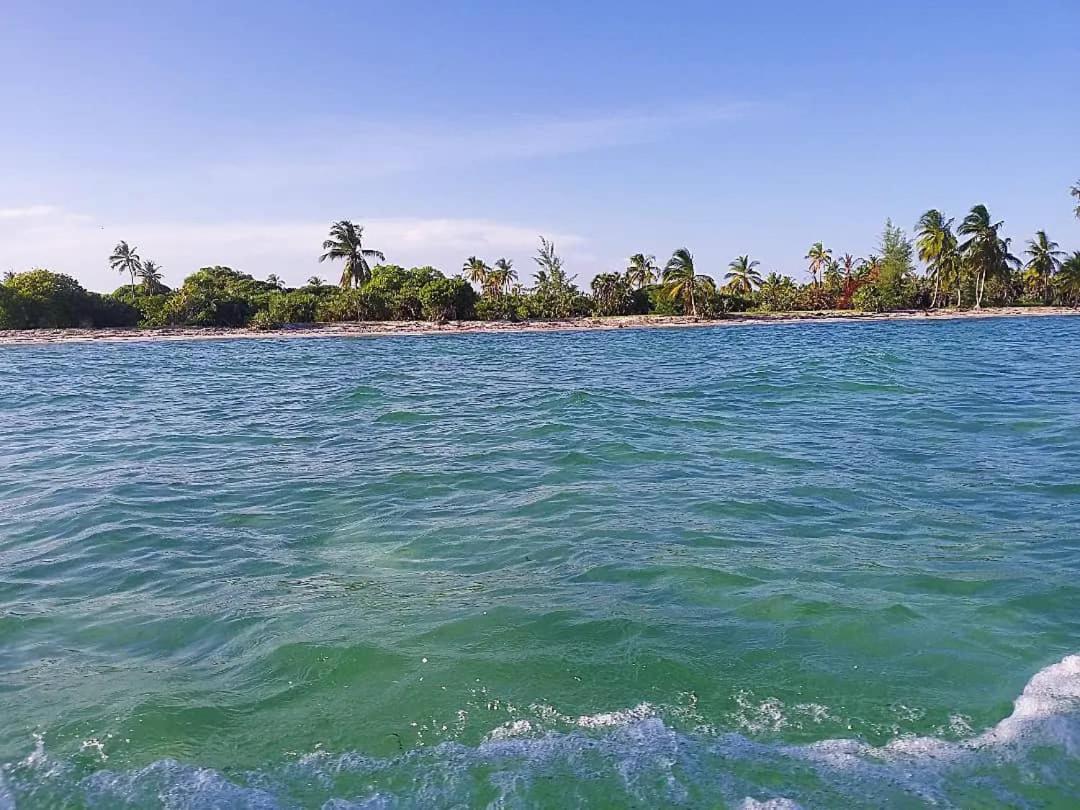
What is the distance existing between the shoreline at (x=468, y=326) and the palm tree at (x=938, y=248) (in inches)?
184

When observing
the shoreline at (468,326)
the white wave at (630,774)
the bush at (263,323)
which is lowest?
the white wave at (630,774)

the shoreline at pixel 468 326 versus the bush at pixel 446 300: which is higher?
the bush at pixel 446 300

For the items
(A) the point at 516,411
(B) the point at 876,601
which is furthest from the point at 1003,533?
(A) the point at 516,411

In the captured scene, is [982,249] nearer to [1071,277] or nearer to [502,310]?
[1071,277]

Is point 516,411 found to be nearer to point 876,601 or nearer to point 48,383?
point 876,601

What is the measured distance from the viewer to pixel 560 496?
11.0 meters

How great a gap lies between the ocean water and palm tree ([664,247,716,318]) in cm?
5736

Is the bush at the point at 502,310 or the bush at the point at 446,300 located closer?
the bush at the point at 446,300

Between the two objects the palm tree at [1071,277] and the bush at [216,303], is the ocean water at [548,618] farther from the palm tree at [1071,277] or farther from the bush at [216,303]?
the palm tree at [1071,277]

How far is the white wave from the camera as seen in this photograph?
4367 millimetres

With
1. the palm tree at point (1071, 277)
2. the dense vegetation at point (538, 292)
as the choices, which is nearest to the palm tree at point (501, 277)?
the dense vegetation at point (538, 292)

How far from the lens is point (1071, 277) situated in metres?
80.2

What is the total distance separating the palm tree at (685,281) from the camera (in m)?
72.5

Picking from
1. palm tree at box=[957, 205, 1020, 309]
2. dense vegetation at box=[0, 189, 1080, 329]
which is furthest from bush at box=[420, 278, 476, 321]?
palm tree at box=[957, 205, 1020, 309]
